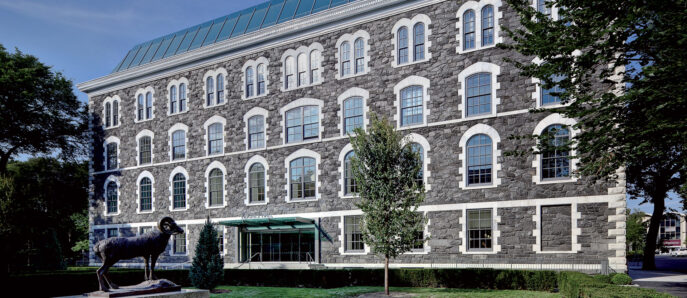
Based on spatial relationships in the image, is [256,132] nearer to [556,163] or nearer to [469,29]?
[469,29]

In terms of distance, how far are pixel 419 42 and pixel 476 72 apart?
3665 millimetres

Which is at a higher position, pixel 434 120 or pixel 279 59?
pixel 279 59

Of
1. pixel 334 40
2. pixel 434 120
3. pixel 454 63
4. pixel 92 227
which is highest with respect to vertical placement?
pixel 334 40

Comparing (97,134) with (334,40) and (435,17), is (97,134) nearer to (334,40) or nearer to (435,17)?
(334,40)

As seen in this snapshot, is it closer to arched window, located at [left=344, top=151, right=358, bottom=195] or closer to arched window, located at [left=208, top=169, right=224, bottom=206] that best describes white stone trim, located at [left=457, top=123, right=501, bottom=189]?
arched window, located at [left=344, top=151, right=358, bottom=195]

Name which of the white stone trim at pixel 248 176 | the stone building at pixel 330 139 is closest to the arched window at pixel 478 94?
the stone building at pixel 330 139

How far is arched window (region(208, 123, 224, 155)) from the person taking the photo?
3619 centimetres

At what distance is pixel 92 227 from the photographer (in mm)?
43344

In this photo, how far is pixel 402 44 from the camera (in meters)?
28.7

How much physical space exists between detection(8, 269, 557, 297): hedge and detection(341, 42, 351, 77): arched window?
460 inches

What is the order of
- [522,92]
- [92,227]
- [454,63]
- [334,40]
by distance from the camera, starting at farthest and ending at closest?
[92,227] < [334,40] < [454,63] < [522,92]

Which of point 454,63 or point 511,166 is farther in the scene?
point 454,63

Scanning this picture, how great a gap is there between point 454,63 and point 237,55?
15.3 m

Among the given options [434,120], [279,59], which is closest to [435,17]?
[434,120]
